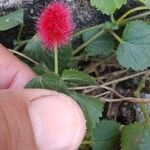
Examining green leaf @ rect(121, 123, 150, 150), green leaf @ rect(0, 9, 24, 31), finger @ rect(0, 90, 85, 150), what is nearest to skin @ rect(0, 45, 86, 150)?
finger @ rect(0, 90, 85, 150)

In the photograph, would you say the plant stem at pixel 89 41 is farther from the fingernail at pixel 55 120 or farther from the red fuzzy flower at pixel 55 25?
the fingernail at pixel 55 120

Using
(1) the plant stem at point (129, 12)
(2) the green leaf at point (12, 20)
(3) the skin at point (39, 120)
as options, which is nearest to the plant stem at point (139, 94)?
(1) the plant stem at point (129, 12)

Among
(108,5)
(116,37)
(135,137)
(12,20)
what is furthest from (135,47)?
(12,20)

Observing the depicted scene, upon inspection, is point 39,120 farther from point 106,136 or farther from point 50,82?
point 106,136

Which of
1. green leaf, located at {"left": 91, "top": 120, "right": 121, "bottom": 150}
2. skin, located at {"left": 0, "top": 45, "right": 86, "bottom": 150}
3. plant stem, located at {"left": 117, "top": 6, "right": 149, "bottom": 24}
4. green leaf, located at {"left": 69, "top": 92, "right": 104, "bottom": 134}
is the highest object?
plant stem, located at {"left": 117, "top": 6, "right": 149, "bottom": 24}

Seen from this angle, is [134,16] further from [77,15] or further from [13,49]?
[13,49]

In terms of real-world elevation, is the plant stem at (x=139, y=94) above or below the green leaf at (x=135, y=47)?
below

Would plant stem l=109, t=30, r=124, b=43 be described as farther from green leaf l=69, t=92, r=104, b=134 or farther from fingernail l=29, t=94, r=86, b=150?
fingernail l=29, t=94, r=86, b=150
